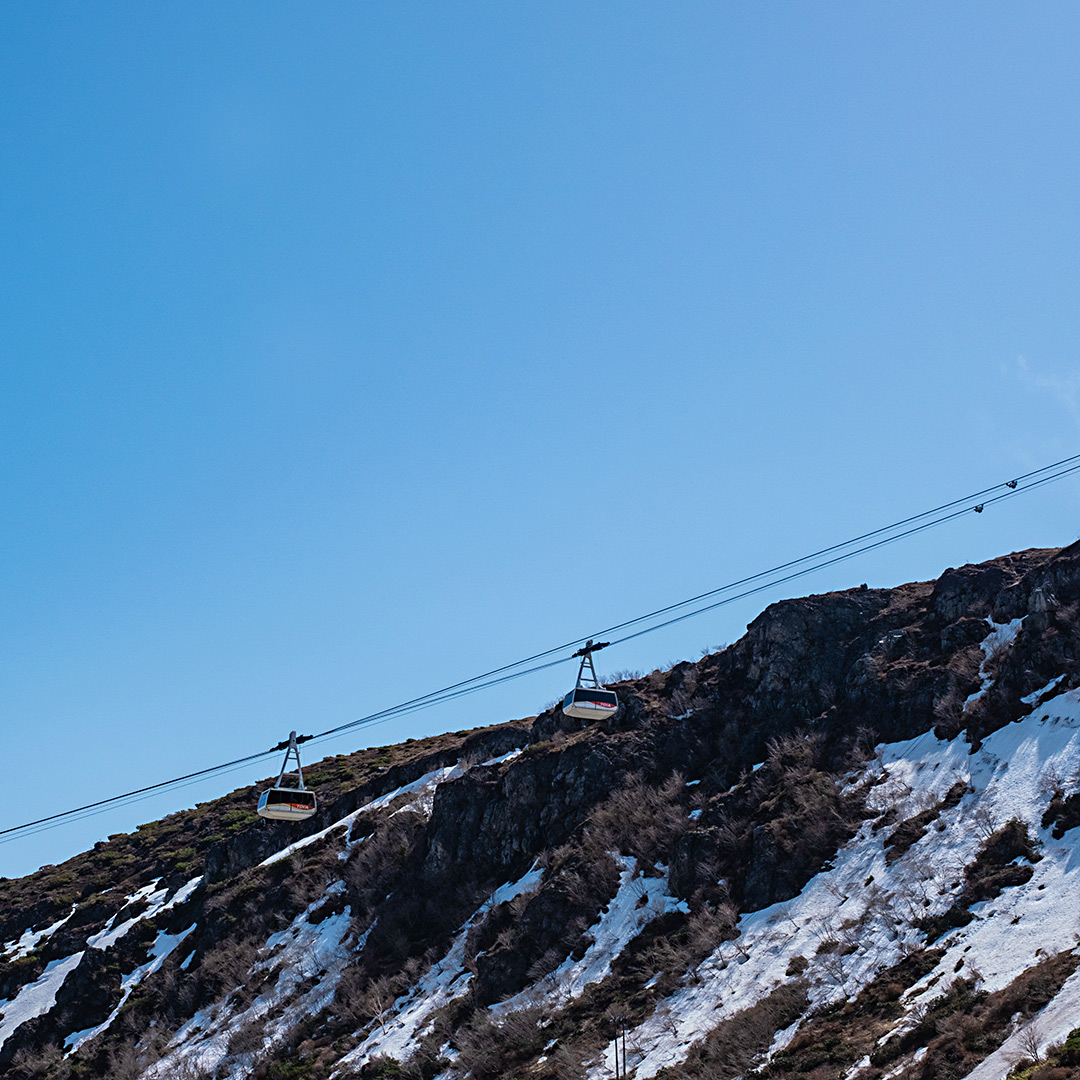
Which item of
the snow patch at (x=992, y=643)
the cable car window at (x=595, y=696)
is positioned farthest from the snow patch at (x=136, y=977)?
the snow patch at (x=992, y=643)

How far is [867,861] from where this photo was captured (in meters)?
43.1

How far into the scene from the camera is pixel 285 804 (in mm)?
42375

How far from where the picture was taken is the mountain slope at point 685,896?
114 feet

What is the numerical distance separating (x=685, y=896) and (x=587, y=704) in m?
14.0

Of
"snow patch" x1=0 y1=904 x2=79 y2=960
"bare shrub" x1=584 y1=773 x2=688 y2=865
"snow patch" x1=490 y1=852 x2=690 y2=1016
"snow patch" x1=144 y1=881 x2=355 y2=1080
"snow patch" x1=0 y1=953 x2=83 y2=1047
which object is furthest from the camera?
"snow patch" x1=0 y1=904 x2=79 y2=960

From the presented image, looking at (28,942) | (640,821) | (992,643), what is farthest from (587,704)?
(28,942)

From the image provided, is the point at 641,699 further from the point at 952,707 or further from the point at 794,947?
the point at 794,947

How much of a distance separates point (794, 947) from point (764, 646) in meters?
25.6

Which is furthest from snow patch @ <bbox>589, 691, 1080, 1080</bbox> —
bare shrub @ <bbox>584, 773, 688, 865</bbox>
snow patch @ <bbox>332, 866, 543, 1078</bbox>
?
snow patch @ <bbox>332, 866, 543, 1078</bbox>

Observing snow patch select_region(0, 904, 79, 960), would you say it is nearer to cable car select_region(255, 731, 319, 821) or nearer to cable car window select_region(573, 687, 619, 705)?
cable car select_region(255, 731, 319, 821)

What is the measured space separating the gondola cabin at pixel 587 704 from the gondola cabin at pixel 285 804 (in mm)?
11796

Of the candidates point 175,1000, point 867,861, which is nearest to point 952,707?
point 867,861

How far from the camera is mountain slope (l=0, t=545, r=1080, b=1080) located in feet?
114

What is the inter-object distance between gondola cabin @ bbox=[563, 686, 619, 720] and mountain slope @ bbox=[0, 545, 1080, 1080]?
11631mm
